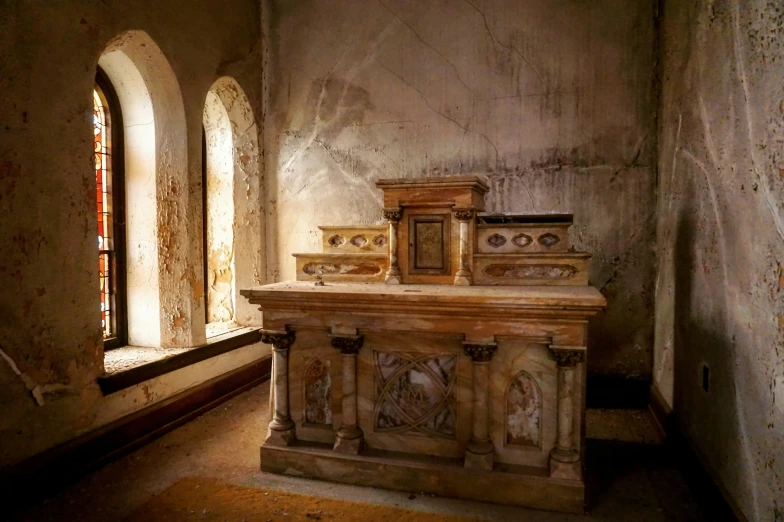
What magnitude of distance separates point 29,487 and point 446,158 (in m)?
4.31

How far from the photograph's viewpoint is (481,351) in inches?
116

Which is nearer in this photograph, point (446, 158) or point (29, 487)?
point (29, 487)

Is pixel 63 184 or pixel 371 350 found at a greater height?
pixel 63 184

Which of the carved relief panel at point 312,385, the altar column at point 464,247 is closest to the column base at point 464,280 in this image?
the altar column at point 464,247

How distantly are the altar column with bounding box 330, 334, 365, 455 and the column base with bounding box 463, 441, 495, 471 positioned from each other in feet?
2.40

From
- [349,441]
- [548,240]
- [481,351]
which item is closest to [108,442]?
[349,441]

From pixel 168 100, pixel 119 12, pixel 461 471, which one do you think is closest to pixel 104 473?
pixel 461 471

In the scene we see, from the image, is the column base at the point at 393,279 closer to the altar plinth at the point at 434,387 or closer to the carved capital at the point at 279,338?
the altar plinth at the point at 434,387

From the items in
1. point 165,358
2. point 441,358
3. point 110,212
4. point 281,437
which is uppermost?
point 110,212

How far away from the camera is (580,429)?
2.88 m

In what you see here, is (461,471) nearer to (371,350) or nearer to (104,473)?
(371,350)

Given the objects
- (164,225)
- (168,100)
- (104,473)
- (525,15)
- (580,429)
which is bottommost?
(104,473)

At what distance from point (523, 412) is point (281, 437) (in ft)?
5.40

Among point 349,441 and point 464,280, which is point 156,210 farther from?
Result: point 464,280
